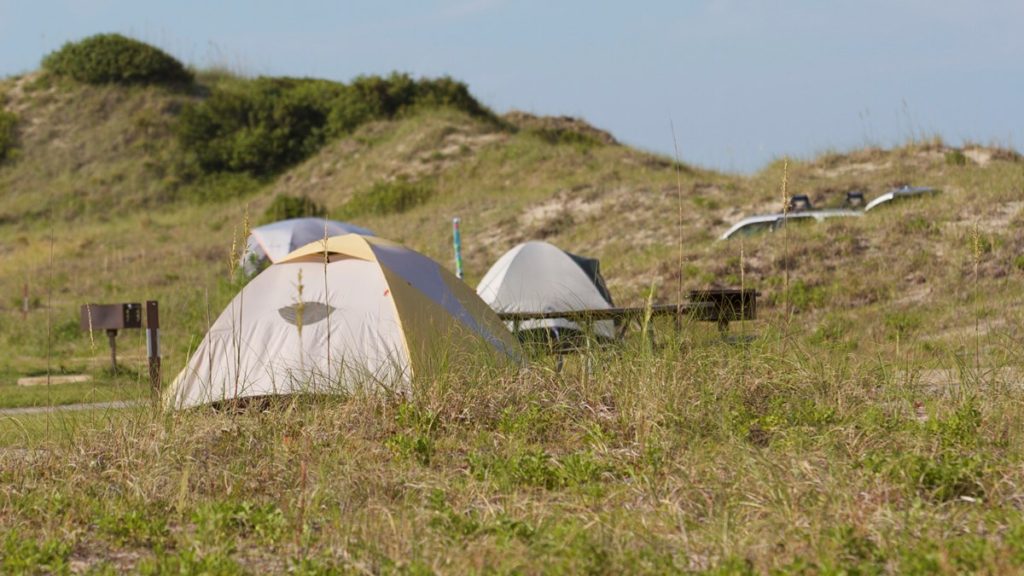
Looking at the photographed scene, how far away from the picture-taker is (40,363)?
52.5 ft

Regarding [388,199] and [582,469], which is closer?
[582,469]

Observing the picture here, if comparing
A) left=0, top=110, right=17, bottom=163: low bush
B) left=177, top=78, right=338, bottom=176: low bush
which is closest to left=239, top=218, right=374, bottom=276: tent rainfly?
left=177, top=78, right=338, bottom=176: low bush

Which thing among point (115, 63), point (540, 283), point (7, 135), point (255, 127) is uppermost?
point (115, 63)

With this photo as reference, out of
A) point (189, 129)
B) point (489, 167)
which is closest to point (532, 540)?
point (489, 167)

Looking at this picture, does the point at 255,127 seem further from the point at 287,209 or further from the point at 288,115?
the point at 287,209

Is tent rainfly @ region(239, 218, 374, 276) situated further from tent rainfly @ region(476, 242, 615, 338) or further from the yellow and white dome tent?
the yellow and white dome tent

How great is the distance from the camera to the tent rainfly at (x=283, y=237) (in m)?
22.0

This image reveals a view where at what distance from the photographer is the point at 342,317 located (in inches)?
387

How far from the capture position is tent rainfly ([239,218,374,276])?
2202cm

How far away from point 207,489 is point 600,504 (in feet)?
6.35

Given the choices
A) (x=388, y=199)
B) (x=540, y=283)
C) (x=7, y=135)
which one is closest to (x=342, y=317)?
(x=540, y=283)

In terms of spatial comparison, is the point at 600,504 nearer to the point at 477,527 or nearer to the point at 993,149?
the point at 477,527

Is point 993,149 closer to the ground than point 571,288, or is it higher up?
higher up

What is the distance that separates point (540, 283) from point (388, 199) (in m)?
18.1
